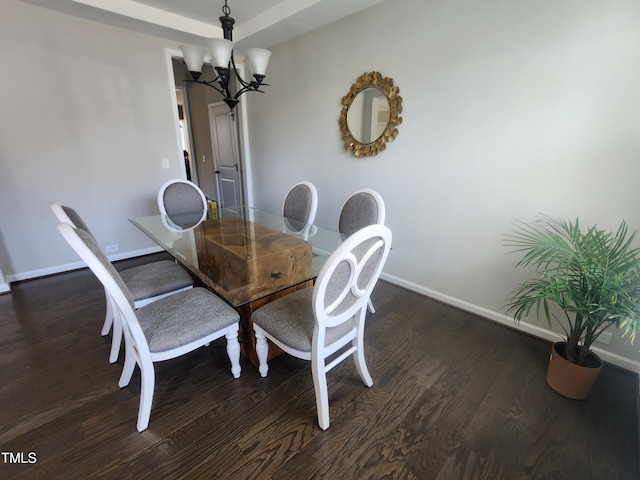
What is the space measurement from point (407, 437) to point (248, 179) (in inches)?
147

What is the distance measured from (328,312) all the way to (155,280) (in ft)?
4.15

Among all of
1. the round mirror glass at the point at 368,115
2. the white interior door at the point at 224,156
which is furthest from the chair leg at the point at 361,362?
the white interior door at the point at 224,156

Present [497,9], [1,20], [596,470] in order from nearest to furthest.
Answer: [596,470] → [497,9] → [1,20]

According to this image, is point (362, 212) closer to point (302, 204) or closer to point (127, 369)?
point (302, 204)

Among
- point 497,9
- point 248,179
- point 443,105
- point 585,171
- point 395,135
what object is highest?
point 497,9

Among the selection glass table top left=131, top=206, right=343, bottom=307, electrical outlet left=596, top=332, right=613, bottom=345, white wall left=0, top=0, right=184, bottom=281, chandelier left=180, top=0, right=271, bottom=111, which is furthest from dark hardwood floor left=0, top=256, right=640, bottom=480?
chandelier left=180, top=0, right=271, bottom=111

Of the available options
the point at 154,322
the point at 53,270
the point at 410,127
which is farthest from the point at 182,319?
the point at 53,270

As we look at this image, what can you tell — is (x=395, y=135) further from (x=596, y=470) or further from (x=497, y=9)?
(x=596, y=470)

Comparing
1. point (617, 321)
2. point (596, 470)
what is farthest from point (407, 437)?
Result: point (617, 321)

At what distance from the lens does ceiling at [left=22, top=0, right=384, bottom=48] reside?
2512 mm

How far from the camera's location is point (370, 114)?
2.63m

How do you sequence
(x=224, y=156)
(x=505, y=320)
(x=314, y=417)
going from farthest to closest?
(x=224, y=156) < (x=505, y=320) < (x=314, y=417)

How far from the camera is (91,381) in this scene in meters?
1.66

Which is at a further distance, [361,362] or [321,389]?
[361,362]
